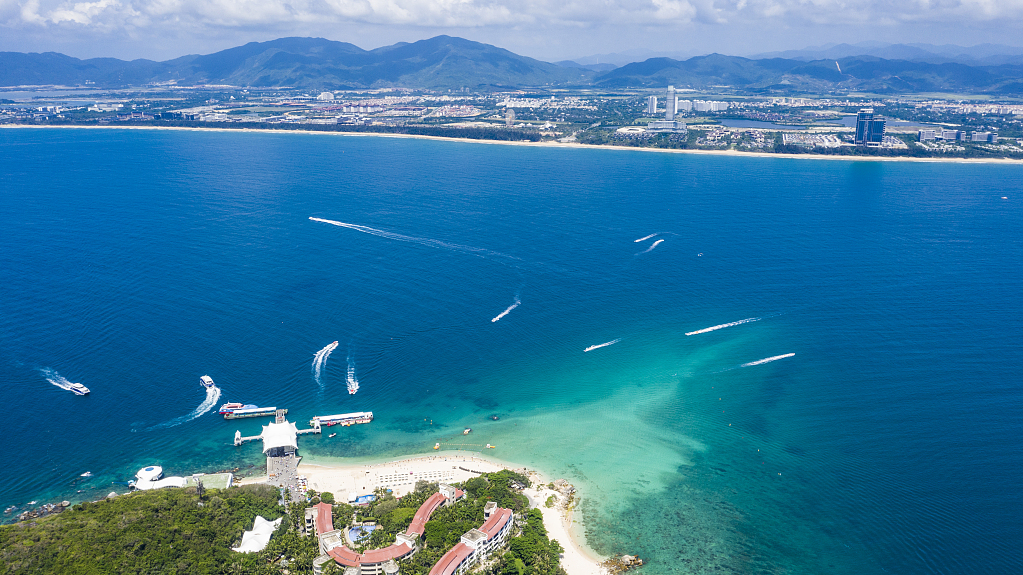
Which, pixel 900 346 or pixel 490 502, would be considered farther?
pixel 900 346

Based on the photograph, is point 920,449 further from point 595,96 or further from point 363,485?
point 595,96

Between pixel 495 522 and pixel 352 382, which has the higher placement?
pixel 352 382

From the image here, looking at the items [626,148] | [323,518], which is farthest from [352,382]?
[626,148]

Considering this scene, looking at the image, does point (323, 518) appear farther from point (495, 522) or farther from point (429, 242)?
point (429, 242)

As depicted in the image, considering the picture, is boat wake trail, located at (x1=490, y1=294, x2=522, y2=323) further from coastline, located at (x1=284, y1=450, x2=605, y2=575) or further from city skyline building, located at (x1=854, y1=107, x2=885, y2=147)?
city skyline building, located at (x1=854, y1=107, x2=885, y2=147)

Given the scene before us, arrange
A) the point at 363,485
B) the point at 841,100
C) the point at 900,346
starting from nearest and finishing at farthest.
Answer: the point at 363,485
the point at 900,346
the point at 841,100

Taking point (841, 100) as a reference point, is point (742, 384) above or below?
below

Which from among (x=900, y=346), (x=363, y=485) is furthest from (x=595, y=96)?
(x=363, y=485)

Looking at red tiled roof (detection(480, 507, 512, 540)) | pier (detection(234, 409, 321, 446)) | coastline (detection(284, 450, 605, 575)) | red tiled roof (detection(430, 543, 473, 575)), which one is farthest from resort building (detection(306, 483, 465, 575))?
pier (detection(234, 409, 321, 446))
